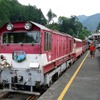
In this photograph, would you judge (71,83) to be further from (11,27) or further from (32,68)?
(11,27)

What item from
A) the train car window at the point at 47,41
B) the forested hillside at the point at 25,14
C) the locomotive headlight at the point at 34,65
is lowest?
the locomotive headlight at the point at 34,65

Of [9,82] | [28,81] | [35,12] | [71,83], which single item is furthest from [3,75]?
[35,12]

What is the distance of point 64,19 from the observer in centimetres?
12519

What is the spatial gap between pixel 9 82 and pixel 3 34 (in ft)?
7.02

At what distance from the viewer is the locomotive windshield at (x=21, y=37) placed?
11531 millimetres

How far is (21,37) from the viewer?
38.8 feet

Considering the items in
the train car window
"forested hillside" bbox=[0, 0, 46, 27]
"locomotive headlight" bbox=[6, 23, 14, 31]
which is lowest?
the train car window

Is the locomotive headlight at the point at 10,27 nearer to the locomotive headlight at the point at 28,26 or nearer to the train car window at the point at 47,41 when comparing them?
the locomotive headlight at the point at 28,26

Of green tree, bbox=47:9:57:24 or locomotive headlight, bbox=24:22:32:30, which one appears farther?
green tree, bbox=47:9:57:24

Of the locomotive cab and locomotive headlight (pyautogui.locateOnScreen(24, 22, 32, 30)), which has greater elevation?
locomotive headlight (pyautogui.locateOnScreen(24, 22, 32, 30))

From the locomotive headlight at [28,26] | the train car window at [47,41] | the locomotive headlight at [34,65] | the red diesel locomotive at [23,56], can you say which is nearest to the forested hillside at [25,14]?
the train car window at [47,41]

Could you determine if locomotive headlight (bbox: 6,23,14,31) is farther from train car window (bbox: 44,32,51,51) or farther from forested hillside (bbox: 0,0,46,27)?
forested hillside (bbox: 0,0,46,27)

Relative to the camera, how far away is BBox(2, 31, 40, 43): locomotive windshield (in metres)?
11.5

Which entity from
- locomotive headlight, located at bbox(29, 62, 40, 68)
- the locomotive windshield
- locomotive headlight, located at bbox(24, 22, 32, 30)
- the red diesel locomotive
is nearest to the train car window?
the red diesel locomotive
